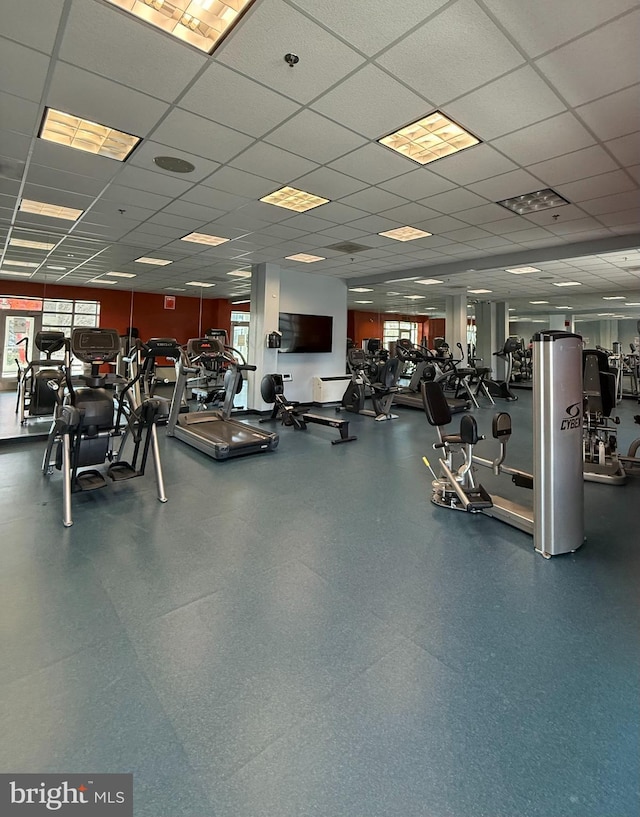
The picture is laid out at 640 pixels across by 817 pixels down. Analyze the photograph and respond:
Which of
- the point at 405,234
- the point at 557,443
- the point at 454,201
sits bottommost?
the point at 557,443

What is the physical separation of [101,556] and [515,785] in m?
2.45

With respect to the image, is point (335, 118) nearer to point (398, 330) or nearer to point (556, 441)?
point (556, 441)

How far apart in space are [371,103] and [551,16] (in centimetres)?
110

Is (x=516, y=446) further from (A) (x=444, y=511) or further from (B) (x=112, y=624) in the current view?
(B) (x=112, y=624)

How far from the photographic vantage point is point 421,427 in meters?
7.11

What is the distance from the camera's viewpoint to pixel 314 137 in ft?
10.6

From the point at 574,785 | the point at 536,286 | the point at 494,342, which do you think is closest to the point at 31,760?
the point at 574,785

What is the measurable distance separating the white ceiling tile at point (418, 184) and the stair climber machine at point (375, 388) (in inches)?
140

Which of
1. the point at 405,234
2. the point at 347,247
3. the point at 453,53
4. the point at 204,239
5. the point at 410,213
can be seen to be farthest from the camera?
the point at 347,247

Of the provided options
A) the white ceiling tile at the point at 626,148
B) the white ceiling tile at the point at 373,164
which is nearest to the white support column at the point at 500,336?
the white ceiling tile at the point at 626,148

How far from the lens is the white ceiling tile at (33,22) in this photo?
2012 mm

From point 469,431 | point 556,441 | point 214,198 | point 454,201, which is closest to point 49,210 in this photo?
point 214,198

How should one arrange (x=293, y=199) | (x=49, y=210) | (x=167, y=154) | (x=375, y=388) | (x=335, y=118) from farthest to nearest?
(x=375, y=388), (x=49, y=210), (x=293, y=199), (x=167, y=154), (x=335, y=118)

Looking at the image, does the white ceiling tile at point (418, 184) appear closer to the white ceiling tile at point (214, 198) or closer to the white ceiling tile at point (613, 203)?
the white ceiling tile at point (214, 198)
